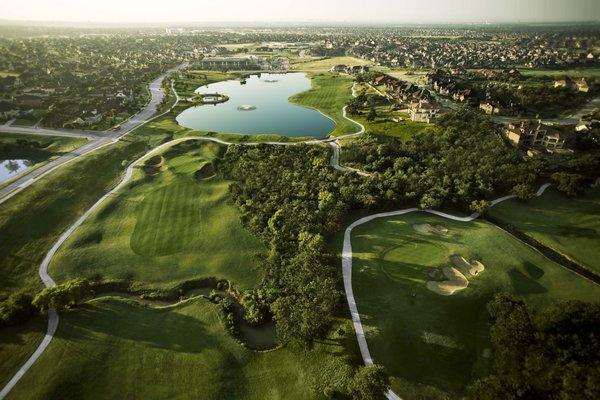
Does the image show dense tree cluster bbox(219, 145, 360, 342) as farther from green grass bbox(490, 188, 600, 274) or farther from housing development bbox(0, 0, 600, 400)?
green grass bbox(490, 188, 600, 274)

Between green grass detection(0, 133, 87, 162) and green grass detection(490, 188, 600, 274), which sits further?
green grass detection(0, 133, 87, 162)

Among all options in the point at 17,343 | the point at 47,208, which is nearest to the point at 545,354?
the point at 17,343

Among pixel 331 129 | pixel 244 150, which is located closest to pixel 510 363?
pixel 244 150

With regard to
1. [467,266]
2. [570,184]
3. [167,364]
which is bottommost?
[167,364]

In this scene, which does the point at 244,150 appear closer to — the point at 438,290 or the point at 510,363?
the point at 438,290

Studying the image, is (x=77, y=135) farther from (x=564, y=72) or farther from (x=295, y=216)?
(x=564, y=72)

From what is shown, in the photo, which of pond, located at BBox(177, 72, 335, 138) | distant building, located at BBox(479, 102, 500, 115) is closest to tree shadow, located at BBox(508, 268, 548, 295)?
pond, located at BBox(177, 72, 335, 138)
